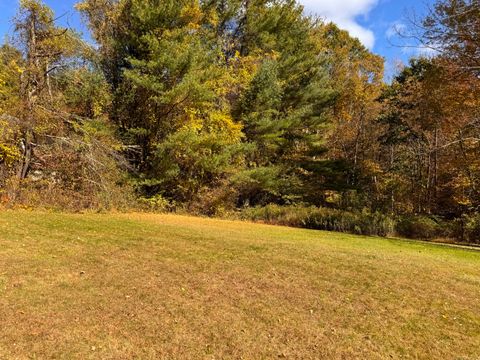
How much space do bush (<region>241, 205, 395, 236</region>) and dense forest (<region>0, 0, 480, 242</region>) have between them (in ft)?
0.24

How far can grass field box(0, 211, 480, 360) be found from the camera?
4203mm

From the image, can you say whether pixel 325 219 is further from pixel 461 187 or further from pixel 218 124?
pixel 461 187

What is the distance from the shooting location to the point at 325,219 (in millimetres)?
17750

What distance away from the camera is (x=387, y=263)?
7.71 m

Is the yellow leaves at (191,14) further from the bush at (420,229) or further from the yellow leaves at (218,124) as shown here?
the bush at (420,229)

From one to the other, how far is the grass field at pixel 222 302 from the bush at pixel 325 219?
25.4 feet

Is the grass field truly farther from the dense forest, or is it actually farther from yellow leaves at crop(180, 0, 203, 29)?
yellow leaves at crop(180, 0, 203, 29)

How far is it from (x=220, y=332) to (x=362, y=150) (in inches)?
1034

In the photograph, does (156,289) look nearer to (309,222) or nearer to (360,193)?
(309,222)

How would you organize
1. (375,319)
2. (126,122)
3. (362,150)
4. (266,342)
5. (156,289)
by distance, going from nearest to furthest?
(266,342), (375,319), (156,289), (126,122), (362,150)

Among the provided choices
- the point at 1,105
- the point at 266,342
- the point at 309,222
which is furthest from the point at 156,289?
the point at 309,222

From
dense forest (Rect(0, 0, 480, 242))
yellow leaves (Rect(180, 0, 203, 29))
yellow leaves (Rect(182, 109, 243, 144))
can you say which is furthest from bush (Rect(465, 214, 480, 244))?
yellow leaves (Rect(180, 0, 203, 29))

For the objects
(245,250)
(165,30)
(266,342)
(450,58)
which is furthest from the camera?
(165,30)

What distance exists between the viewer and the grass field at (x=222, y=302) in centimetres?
420
